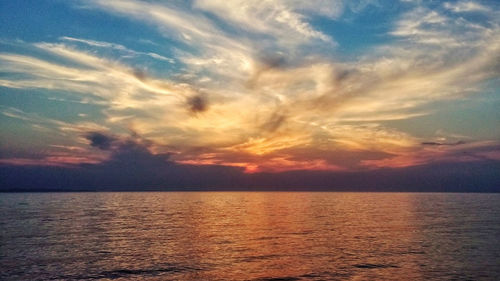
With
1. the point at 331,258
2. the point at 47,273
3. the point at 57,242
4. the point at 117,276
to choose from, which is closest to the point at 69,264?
the point at 47,273

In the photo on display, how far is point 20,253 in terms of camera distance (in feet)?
143

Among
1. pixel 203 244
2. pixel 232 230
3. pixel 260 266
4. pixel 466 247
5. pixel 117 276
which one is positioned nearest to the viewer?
pixel 117 276

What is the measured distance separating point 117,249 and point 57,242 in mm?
10768

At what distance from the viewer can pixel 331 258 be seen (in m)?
41.1

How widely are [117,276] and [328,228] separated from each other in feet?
144

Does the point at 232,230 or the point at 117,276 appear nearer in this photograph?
the point at 117,276

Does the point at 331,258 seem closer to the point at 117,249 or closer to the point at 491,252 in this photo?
the point at 491,252

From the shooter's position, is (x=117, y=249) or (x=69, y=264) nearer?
(x=69, y=264)

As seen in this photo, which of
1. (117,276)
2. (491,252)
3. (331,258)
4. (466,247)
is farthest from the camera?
(466,247)

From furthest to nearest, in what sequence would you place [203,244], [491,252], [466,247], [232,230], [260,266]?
[232,230] < [203,244] < [466,247] < [491,252] < [260,266]

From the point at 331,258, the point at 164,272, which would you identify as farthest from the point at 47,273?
the point at 331,258

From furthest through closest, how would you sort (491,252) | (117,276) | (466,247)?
(466,247), (491,252), (117,276)

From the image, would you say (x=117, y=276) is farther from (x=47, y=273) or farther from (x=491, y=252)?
(x=491, y=252)

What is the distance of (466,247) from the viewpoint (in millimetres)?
47625
